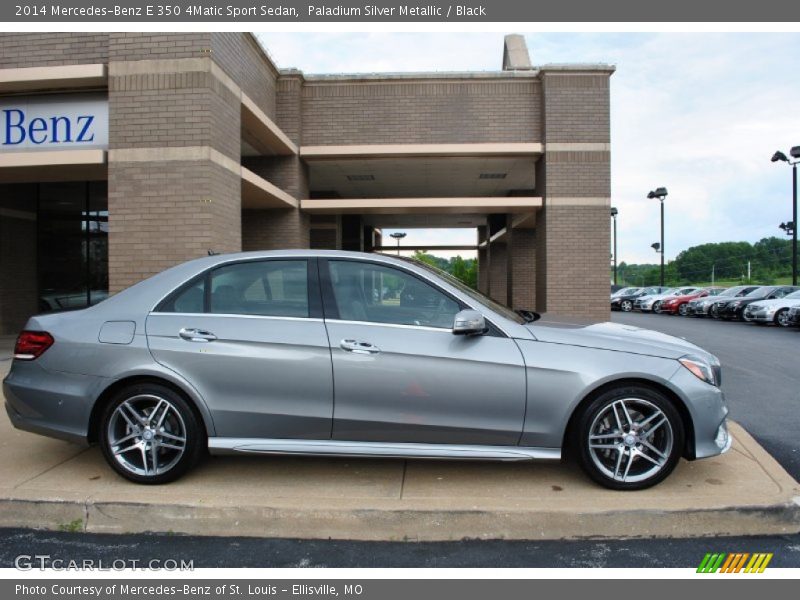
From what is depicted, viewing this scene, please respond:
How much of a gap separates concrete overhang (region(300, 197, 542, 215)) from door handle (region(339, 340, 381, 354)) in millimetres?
8222

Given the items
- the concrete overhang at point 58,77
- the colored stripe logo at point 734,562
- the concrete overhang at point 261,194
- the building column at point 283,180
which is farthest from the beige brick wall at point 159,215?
the colored stripe logo at point 734,562

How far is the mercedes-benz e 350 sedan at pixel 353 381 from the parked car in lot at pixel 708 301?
22.6 metres

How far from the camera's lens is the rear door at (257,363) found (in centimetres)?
371

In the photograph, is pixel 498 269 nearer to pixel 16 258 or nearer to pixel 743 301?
pixel 743 301

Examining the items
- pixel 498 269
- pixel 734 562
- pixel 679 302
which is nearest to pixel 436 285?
pixel 734 562

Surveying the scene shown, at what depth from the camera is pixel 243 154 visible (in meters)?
12.2

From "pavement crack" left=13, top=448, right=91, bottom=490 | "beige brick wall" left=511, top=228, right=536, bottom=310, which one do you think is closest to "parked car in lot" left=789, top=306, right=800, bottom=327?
"beige brick wall" left=511, top=228, right=536, bottom=310

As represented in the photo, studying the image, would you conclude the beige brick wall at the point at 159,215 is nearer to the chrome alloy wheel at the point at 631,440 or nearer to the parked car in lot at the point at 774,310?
the chrome alloy wheel at the point at 631,440

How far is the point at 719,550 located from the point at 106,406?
3.89m

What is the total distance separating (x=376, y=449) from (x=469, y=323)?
1022 millimetres

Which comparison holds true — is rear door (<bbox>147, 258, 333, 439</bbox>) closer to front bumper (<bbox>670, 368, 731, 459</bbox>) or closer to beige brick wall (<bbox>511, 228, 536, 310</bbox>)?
front bumper (<bbox>670, 368, 731, 459</bbox>)

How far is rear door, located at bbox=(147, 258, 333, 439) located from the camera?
3705mm

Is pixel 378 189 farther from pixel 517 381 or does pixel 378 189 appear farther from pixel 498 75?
pixel 517 381

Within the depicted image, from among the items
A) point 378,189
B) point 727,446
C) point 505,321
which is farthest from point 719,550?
point 378,189
